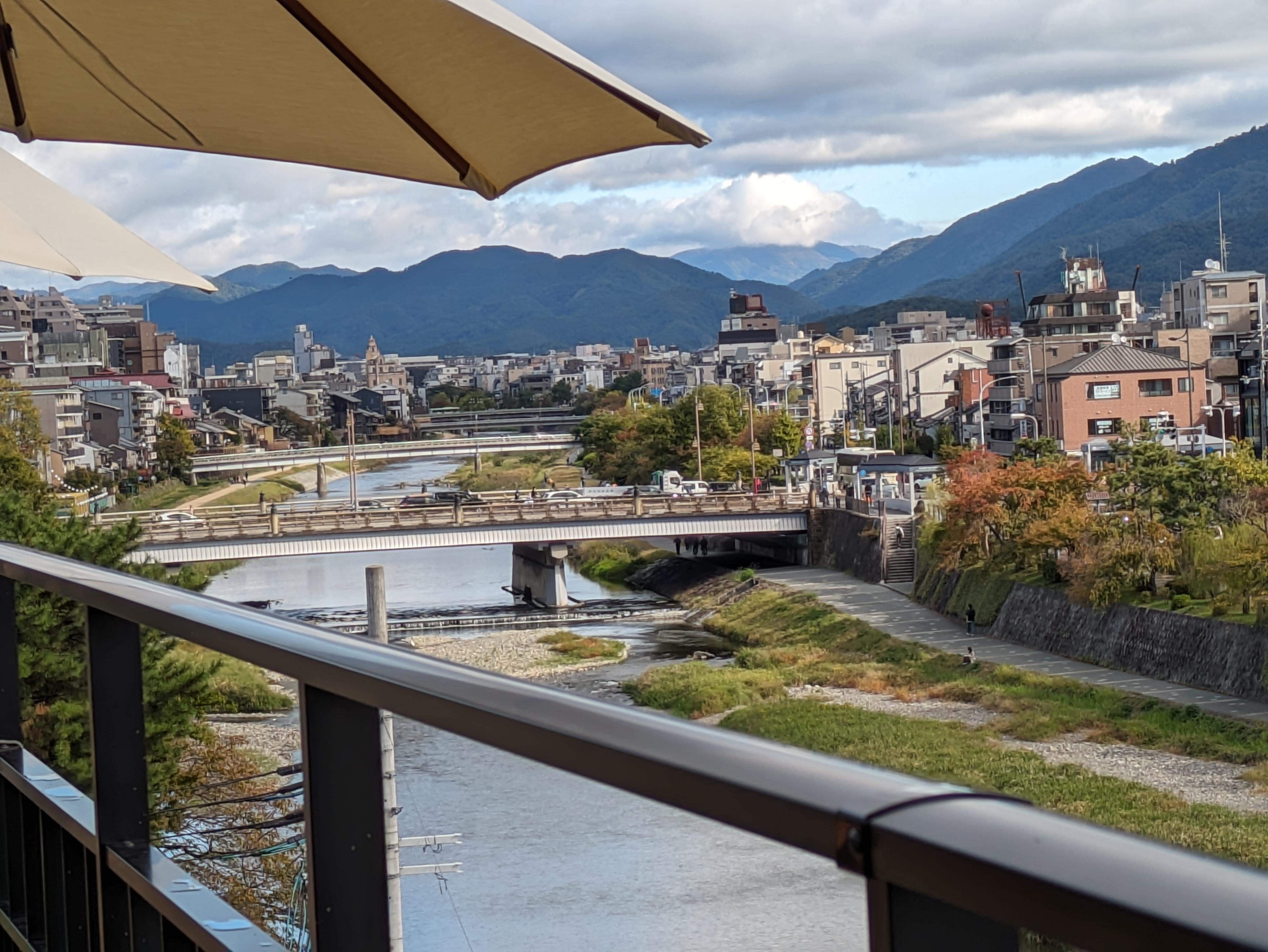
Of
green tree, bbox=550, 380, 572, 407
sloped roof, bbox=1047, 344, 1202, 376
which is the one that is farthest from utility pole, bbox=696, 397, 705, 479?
green tree, bbox=550, 380, 572, 407

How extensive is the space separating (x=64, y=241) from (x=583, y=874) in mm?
2024

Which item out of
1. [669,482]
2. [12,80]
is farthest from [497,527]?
[12,80]

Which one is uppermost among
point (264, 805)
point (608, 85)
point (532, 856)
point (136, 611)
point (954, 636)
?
point (608, 85)

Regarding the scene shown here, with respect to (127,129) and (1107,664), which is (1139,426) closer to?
(1107,664)

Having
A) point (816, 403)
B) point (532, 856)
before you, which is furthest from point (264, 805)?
point (816, 403)

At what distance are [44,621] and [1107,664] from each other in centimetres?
1640

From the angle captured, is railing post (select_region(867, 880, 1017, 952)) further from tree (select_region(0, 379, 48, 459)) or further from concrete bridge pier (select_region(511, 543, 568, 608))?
tree (select_region(0, 379, 48, 459))

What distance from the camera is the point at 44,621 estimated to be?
315cm

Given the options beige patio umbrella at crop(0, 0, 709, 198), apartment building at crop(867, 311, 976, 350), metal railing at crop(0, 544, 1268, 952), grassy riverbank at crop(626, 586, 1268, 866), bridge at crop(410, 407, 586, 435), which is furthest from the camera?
bridge at crop(410, 407, 586, 435)

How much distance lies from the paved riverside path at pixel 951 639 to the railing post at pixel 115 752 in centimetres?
1477

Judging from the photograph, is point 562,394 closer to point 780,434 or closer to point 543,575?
point 780,434

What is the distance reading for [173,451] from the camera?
1912 inches

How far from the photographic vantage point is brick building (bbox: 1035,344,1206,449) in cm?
3086

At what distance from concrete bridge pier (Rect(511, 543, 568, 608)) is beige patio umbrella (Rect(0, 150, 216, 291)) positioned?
84.1ft
